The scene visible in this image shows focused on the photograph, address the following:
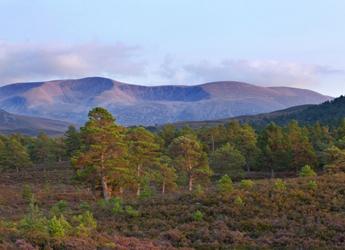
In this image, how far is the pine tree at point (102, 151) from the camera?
3485cm

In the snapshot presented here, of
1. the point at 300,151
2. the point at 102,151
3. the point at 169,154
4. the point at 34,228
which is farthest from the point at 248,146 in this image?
the point at 34,228

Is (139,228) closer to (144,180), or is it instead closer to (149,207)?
(149,207)

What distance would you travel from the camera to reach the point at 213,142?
268 ft

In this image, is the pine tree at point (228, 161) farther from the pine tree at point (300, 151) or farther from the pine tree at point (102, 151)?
the pine tree at point (102, 151)

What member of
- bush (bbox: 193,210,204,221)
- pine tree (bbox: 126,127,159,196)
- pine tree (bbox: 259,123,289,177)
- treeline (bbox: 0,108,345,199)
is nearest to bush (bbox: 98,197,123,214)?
treeline (bbox: 0,108,345,199)

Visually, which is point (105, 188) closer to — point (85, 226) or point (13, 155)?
point (85, 226)

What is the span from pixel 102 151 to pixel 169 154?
1877 cm

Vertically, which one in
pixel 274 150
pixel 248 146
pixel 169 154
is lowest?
pixel 169 154

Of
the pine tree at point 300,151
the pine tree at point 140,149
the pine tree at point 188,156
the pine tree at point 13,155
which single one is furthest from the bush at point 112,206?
the pine tree at point 13,155

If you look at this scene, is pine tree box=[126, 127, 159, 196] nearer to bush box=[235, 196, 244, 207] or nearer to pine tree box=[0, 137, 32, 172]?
bush box=[235, 196, 244, 207]

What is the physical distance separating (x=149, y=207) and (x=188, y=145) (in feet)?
63.7

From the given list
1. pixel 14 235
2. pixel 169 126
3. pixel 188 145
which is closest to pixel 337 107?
pixel 169 126

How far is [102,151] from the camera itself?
35.2 meters

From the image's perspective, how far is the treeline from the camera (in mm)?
35406
